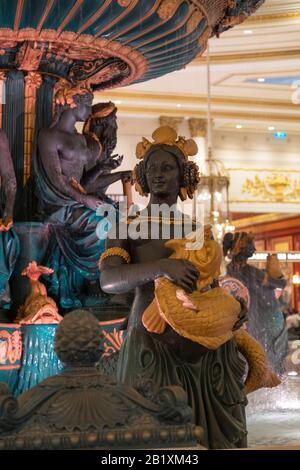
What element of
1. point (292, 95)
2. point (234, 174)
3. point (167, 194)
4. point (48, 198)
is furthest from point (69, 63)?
point (234, 174)

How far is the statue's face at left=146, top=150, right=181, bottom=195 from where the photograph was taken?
3.07 meters

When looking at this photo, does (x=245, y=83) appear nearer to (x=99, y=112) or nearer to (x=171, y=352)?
(x=99, y=112)

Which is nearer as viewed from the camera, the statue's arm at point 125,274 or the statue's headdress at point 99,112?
the statue's arm at point 125,274

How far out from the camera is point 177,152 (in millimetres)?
3092

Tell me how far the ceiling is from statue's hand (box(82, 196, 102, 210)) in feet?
22.2

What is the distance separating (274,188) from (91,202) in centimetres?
1363

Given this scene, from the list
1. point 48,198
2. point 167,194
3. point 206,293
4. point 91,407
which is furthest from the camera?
point 48,198

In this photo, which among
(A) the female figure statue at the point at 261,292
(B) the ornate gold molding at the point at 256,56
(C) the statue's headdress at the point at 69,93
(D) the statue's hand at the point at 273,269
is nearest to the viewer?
(C) the statue's headdress at the point at 69,93

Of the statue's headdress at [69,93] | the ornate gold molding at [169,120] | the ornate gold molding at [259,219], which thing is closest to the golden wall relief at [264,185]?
the ornate gold molding at [169,120]

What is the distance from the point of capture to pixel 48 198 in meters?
5.83

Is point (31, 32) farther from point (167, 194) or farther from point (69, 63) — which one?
point (167, 194)

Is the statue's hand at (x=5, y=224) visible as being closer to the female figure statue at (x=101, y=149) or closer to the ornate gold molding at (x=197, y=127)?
the female figure statue at (x=101, y=149)

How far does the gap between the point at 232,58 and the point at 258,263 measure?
7977mm

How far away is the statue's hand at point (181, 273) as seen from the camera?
266 centimetres
